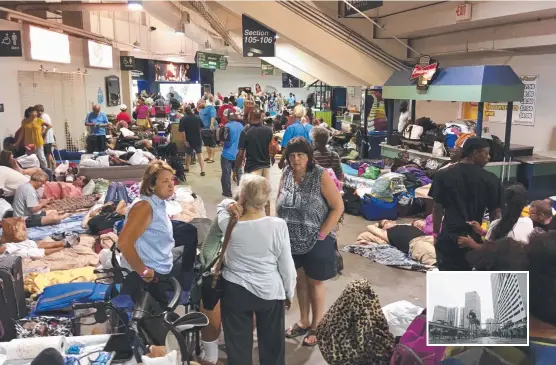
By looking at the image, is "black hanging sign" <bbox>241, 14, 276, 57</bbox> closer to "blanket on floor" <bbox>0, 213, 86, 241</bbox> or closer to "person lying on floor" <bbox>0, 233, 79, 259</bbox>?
"blanket on floor" <bbox>0, 213, 86, 241</bbox>

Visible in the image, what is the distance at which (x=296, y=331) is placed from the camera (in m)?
3.96

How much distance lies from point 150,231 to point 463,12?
313 inches

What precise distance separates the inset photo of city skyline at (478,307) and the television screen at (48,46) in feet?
35.7

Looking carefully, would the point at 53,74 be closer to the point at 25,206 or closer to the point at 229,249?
the point at 25,206

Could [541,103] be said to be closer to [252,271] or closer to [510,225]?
[510,225]

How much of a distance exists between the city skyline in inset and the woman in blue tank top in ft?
7.19

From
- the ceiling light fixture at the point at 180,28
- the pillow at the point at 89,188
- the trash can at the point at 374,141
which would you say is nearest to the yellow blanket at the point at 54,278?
the pillow at the point at 89,188

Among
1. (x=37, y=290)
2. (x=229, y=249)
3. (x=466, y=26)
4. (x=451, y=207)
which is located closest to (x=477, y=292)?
(x=229, y=249)

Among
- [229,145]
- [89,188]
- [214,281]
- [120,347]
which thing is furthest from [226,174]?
[120,347]

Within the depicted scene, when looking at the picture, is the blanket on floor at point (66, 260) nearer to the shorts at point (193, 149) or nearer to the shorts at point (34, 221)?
the shorts at point (34, 221)

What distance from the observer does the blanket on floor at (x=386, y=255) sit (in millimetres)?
5602

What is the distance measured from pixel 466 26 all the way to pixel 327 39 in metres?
2.94

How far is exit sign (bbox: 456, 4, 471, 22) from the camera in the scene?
8797 millimetres

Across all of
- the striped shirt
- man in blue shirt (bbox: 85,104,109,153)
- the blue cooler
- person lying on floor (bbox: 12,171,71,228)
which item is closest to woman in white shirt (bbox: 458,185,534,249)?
the striped shirt
